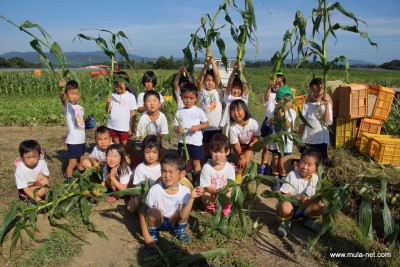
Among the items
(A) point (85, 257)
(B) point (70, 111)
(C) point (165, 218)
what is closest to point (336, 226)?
(C) point (165, 218)

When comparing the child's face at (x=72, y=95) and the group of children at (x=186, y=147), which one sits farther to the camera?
the child's face at (x=72, y=95)

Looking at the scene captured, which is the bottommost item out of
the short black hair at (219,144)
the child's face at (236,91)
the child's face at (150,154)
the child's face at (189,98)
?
the child's face at (150,154)

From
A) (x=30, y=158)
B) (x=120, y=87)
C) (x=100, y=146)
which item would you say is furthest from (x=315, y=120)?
(x=30, y=158)

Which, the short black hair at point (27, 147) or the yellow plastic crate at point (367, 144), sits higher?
the short black hair at point (27, 147)

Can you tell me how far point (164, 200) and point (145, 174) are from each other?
59cm

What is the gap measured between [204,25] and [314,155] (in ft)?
7.23

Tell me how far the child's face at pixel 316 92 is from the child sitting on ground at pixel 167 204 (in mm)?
2380

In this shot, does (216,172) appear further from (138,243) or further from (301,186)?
(138,243)

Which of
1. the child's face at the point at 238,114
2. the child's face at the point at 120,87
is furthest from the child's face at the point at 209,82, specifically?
the child's face at the point at 120,87

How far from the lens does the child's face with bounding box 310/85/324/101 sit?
14.6 ft

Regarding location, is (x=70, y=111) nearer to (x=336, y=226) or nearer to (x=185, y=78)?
(x=185, y=78)

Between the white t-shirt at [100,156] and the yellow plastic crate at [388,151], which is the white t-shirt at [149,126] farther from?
the yellow plastic crate at [388,151]

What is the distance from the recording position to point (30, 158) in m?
3.93

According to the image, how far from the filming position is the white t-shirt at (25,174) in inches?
155
